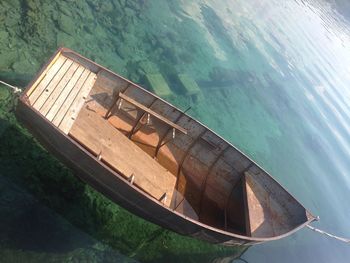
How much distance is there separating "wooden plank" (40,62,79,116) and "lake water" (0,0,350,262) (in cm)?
225

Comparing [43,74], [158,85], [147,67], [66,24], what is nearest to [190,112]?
[158,85]

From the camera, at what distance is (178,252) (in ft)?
33.6

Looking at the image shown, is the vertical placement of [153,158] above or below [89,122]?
below

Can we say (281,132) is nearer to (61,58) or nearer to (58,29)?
(58,29)

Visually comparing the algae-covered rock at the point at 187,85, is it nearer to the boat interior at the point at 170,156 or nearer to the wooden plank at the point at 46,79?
the boat interior at the point at 170,156

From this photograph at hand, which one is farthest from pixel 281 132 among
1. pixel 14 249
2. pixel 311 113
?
pixel 14 249

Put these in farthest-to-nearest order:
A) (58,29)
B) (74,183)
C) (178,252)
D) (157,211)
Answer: (58,29) → (178,252) → (74,183) → (157,211)

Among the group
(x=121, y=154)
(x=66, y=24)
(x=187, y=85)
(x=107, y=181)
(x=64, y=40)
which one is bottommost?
(x=64, y=40)

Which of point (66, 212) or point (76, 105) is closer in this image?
point (76, 105)

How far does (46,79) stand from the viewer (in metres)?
7.90

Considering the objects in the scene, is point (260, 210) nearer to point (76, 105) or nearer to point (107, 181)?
point (107, 181)

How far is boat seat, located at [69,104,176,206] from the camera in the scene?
8898 mm

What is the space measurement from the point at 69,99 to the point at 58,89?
35cm

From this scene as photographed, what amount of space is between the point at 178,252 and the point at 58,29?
10346 mm
